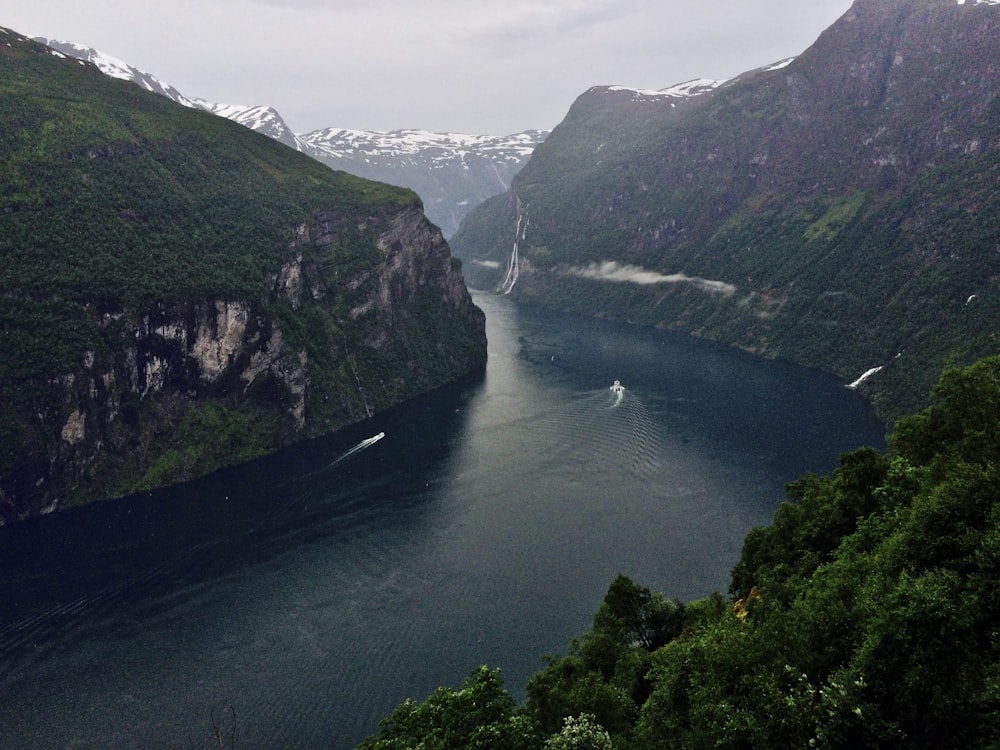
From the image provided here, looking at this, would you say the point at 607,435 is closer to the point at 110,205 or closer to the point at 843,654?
the point at 843,654

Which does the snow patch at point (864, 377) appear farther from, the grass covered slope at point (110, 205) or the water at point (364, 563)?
the grass covered slope at point (110, 205)

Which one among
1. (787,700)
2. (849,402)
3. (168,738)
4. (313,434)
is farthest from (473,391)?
(787,700)

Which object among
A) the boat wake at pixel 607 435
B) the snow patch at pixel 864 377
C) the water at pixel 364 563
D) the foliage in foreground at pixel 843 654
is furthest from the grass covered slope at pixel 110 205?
the snow patch at pixel 864 377

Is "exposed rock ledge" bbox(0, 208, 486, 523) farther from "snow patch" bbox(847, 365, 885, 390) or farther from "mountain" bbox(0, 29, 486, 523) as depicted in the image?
"snow patch" bbox(847, 365, 885, 390)

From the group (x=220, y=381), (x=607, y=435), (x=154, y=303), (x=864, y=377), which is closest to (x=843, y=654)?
(x=607, y=435)

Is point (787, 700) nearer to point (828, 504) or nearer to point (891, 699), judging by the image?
point (891, 699)
